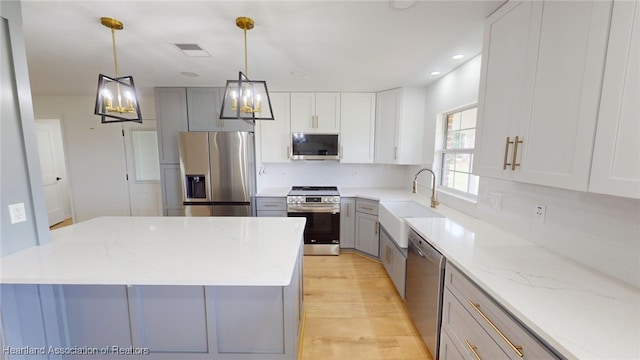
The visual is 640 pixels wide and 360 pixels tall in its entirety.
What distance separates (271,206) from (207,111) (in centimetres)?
163

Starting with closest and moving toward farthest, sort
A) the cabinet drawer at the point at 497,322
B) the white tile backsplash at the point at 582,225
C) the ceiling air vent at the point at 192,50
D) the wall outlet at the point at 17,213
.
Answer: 1. the cabinet drawer at the point at 497,322
2. the white tile backsplash at the point at 582,225
3. the wall outlet at the point at 17,213
4. the ceiling air vent at the point at 192,50

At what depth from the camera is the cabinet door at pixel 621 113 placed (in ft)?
2.59

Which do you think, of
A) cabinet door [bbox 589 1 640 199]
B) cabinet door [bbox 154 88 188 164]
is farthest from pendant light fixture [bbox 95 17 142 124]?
cabinet door [bbox 589 1 640 199]

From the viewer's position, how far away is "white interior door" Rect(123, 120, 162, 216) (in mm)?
4086

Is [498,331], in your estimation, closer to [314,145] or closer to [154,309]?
[154,309]

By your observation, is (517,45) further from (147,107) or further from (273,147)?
(147,107)

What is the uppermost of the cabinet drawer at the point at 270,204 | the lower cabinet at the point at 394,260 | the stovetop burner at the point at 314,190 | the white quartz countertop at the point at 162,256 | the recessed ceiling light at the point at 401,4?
the recessed ceiling light at the point at 401,4

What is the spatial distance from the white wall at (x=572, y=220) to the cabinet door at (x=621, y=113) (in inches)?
12.7

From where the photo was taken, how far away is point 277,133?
11.5 feet

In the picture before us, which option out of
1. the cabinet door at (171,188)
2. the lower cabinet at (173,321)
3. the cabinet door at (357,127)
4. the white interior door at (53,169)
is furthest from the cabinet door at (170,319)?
the white interior door at (53,169)

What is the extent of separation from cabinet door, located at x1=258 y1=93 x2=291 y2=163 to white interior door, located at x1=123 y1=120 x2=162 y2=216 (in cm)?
208

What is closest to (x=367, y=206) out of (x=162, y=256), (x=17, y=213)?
(x=162, y=256)

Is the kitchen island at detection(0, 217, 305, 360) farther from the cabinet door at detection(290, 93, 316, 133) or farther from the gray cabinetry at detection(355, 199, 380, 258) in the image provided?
the cabinet door at detection(290, 93, 316, 133)

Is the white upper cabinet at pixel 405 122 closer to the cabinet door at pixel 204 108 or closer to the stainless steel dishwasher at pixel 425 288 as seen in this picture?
the stainless steel dishwasher at pixel 425 288
